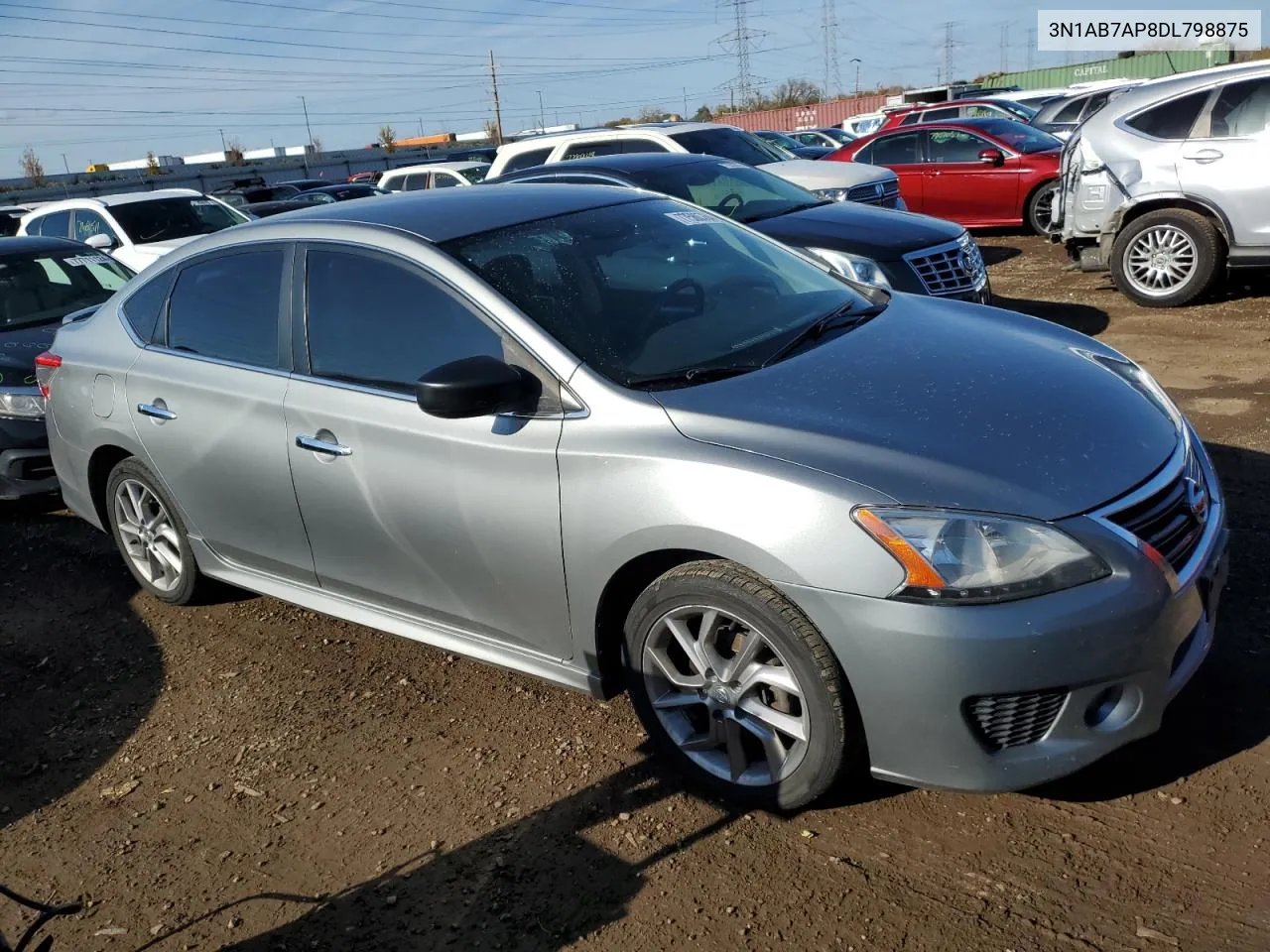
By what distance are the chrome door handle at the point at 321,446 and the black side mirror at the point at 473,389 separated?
1.94 ft

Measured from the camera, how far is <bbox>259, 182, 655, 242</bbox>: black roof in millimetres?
3889

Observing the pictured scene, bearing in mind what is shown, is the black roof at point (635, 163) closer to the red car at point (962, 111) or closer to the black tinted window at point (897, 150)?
the black tinted window at point (897, 150)

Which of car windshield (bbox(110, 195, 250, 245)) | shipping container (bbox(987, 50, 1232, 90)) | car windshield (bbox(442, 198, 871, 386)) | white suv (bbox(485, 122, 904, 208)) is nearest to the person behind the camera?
car windshield (bbox(442, 198, 871, 386))

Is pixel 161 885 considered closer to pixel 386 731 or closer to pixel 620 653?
pixel 386 731

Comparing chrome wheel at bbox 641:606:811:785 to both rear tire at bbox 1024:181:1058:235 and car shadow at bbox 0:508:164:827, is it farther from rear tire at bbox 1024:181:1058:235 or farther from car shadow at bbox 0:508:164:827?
rear tire at bbox 1024:181:1058:235

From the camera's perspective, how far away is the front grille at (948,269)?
24.1 feet

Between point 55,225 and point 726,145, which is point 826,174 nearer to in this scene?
point 726,145

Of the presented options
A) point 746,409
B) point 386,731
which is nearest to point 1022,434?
point 746,409

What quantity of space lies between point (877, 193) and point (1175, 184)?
9.23 feet

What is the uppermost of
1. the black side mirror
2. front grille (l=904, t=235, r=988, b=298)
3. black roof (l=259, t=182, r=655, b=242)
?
black roof (l=259, t=182, r=655, b=242)

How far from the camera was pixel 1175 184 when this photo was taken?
8469 mm

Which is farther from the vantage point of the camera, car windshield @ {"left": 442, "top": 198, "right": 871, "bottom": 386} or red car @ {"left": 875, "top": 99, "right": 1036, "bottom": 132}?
red car @ {"left": 875, "top": 99, "right": 1036, "bottom": 132}

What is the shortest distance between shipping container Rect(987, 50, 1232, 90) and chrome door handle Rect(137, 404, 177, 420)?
39.7 meters

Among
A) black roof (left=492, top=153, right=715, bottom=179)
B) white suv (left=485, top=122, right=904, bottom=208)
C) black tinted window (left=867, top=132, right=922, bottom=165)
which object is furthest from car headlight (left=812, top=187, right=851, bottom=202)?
black tinted window (left=867, top=132, right=922, bottom=165)
